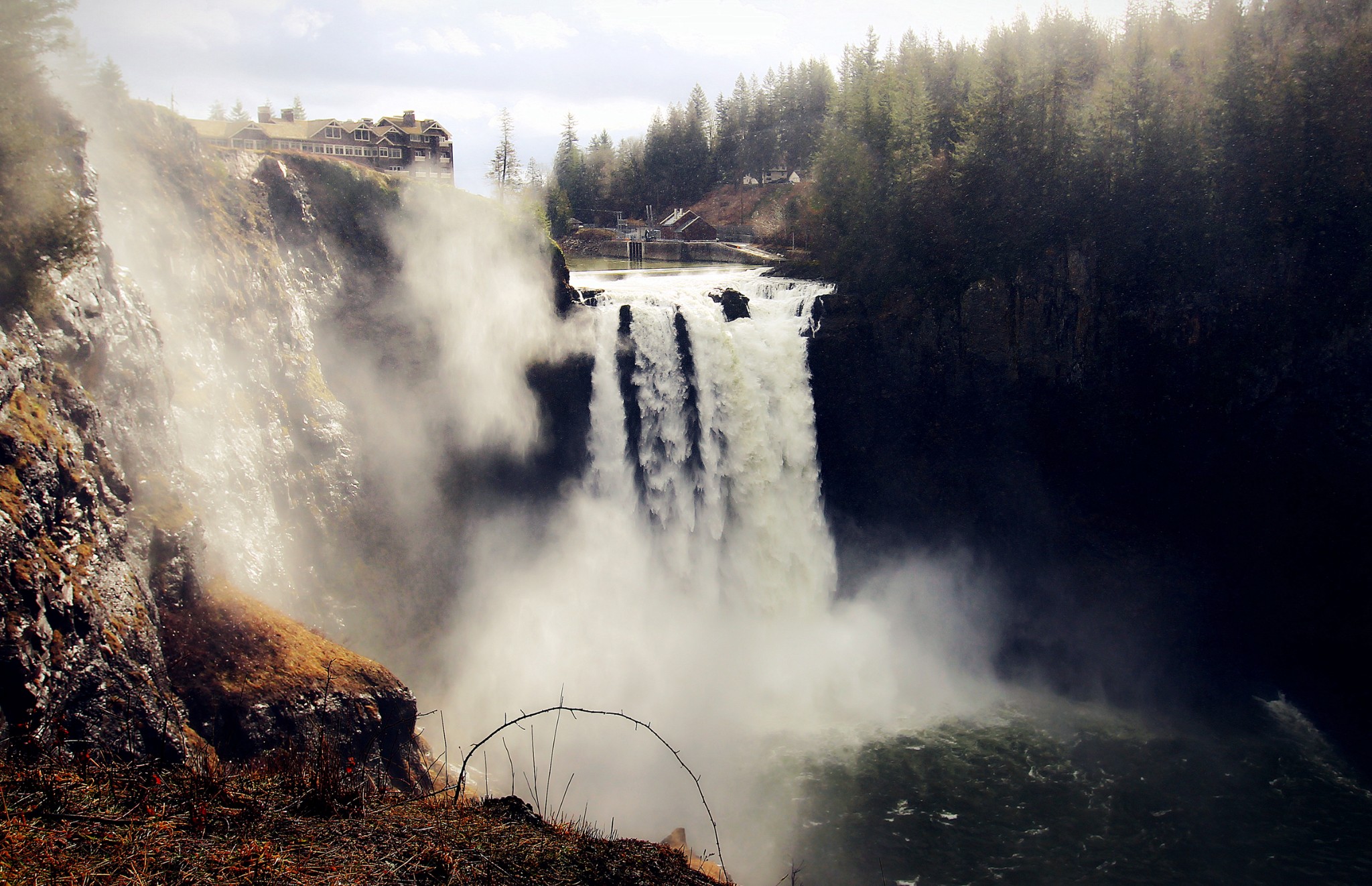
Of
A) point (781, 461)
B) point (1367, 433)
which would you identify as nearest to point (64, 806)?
point (781, 461)

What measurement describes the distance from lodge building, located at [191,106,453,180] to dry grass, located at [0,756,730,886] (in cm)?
3936

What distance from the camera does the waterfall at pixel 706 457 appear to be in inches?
1189

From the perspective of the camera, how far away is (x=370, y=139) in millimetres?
49000

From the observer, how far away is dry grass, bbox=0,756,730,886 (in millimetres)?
6023

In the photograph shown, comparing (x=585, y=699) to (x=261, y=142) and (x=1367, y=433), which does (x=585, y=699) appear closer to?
(x=1367, y=433)

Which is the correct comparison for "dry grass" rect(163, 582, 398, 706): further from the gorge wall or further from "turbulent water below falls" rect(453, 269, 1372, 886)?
"turbulent water below falls" rect(453, 269, 1372, 886)

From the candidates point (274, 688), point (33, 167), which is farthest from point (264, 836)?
point (33, 167)

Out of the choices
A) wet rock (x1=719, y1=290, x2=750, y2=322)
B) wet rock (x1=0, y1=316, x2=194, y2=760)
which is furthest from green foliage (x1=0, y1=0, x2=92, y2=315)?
wet rock (x1=719, y1=290, x2=750, y2=322)

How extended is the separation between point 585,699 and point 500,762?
12.3 feet

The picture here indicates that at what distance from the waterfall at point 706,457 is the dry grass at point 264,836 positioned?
21821 millimetres

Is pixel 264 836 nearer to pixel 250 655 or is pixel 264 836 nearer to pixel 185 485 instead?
pixel 250 655

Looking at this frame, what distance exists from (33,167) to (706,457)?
20.9 m

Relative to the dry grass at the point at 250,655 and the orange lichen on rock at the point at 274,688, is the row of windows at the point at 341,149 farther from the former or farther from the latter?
the orange lichen on rock at the point at 274,688

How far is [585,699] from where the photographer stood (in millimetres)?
25406
